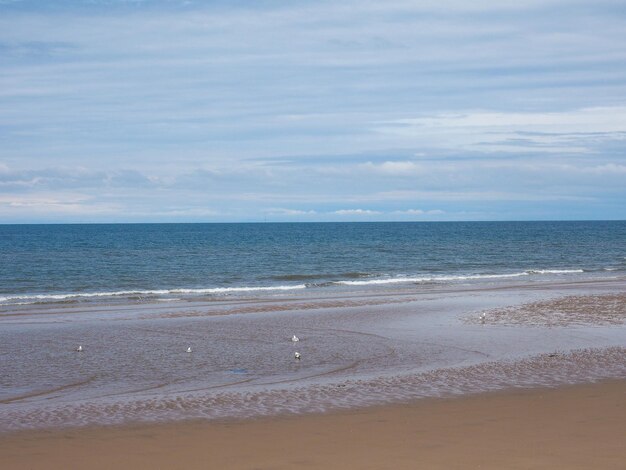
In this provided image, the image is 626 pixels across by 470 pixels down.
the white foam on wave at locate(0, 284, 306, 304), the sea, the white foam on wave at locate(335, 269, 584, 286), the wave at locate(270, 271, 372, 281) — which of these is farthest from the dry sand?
the wave at locate(270, 271, 372, 281)

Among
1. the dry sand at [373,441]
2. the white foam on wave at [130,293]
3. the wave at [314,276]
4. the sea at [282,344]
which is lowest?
Result: the white foam on wave at [130,293]

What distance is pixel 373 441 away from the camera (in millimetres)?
9164

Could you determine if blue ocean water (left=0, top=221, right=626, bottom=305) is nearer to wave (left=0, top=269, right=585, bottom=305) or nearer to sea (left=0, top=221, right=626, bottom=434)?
wave (left=0, top=269, right=585, bottom=305)

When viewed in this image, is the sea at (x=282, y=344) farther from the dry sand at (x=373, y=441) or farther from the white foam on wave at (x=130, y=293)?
the dry sand at (x=373, y=441)

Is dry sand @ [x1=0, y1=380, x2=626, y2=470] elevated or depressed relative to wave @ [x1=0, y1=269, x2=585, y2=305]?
elevated

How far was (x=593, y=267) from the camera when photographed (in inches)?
2192

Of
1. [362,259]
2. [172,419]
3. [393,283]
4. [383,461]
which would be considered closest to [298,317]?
[172,419]

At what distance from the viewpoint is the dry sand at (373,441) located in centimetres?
833

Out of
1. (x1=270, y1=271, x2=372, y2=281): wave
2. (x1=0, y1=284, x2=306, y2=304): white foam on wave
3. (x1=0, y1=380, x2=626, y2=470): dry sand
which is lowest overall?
(x1=0, y1=284, x2=306, y2=304): white foam on wave

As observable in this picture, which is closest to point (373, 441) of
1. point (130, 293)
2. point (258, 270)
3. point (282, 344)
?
point (282, 344)

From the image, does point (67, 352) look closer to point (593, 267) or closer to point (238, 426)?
point (238, 426)

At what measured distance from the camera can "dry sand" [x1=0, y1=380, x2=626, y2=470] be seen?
27.3 feet

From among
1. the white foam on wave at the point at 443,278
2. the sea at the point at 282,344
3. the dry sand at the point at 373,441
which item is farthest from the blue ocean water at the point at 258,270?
the dry sand at the point at 373,441

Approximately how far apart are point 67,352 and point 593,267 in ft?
152
